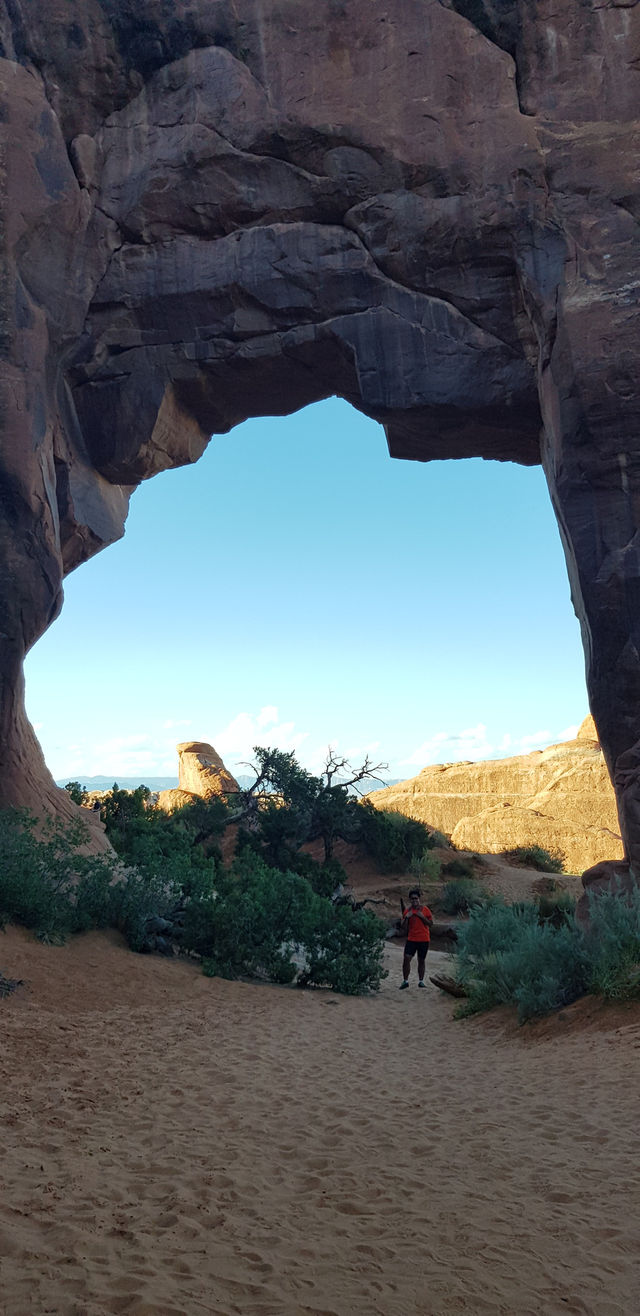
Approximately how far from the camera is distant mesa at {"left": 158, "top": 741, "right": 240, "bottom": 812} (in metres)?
32.2

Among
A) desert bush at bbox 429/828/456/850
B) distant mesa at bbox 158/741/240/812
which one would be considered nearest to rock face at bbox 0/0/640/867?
desert bush at bbox 429/828/456/850

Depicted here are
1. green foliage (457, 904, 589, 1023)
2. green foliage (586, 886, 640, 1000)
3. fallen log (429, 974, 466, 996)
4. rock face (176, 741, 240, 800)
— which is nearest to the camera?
green foliage (586, 886, 640, 1000)

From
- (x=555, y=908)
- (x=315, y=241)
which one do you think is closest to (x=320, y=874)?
(x=555, y=908)

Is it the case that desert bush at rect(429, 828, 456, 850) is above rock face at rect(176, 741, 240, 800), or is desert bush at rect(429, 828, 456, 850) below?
below

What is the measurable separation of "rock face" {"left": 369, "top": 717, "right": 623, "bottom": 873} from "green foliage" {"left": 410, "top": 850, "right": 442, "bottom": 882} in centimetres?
622

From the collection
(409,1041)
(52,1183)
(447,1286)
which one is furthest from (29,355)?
(447,1286)

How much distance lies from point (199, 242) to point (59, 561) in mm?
6289

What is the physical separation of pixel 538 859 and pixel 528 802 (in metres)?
5.23

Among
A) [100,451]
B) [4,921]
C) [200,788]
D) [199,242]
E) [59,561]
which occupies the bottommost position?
[4,921]

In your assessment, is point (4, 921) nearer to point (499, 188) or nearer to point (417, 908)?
point (417, 908)

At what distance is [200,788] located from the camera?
33188 mm

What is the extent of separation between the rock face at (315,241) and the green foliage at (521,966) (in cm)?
371

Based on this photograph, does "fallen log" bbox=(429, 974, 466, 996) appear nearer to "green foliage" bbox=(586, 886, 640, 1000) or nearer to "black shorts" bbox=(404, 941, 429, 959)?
"black shorts" bbox=(404, 941, 429, 959)

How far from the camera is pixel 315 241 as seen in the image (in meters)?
14.7
